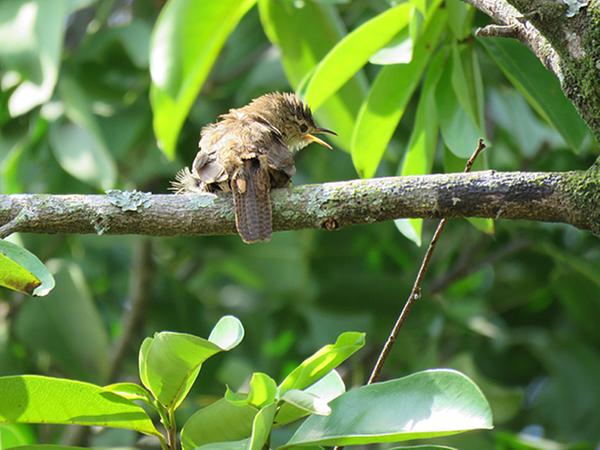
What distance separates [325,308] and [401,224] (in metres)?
2.48

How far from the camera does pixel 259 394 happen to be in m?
2.43

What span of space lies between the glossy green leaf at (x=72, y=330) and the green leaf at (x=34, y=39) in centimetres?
122

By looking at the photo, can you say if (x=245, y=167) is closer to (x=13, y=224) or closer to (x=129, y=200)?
(x=129, y=200)

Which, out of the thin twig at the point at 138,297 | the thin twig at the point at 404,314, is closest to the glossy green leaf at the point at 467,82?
the thin twig at the point at 404,314

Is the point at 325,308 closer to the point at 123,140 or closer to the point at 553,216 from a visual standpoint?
the point at 123,140

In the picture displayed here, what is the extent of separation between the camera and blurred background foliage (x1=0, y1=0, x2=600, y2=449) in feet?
14.7

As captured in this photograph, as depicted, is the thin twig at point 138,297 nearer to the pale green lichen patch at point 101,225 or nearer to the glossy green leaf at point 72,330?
the glossy green leaf at point 72,330

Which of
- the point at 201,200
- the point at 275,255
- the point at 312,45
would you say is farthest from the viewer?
the point at 275,255

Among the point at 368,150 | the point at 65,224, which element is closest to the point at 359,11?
the point at 368,150

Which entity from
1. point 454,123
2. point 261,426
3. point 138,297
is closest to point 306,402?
point 261,426

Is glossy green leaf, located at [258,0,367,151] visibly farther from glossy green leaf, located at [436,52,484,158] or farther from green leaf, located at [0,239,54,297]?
green leaf, located at [0,239,54,297]

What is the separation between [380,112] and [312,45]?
2.51ft

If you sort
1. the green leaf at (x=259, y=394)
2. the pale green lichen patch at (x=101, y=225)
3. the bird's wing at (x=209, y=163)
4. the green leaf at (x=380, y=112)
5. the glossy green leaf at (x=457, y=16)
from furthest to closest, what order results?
the bird's wing at (x=209, y=163) → the green leaf at (x=380, y=112) → the glossy green leaf at (x=457, y=16) → the pale green lichen patch at (x=101, y=225) → the green leaf at (x=259, y=394)

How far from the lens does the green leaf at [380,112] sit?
11.5ft
